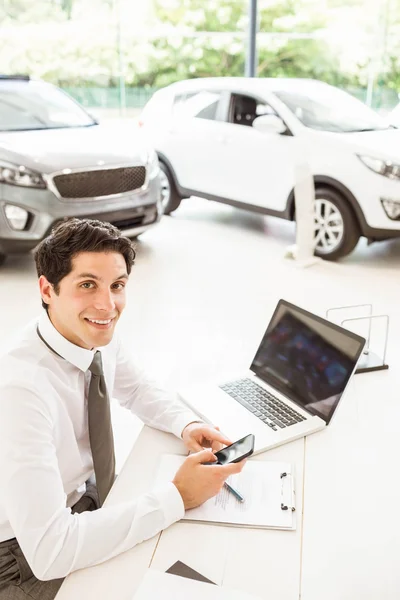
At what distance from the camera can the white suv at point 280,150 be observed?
16.9 feet

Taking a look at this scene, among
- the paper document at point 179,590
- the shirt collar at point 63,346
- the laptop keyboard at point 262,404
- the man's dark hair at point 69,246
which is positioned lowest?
the laptop keyboard at point 262,404

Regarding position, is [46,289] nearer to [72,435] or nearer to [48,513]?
[72,435]

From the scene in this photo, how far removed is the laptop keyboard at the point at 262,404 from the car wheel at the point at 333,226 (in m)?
3.53

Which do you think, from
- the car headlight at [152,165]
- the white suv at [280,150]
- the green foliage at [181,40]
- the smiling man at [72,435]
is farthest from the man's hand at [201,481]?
the green foliage at [181,40]

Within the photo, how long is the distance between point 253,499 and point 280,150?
4597mm

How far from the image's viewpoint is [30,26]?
1105cm

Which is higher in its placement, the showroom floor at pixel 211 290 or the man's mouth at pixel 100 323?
the man's mouth at pixel 100 323

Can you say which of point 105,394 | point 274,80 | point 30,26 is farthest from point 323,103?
point 30,26

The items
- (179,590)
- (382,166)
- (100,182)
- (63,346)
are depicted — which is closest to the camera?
(179,590)

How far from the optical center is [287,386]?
192cm

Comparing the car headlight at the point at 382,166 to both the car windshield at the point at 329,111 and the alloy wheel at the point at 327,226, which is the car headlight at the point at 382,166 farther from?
the car windshield at the point at 329,111

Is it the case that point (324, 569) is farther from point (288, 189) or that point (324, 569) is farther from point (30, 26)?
point (30, 26)

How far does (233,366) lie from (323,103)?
4.32 meters

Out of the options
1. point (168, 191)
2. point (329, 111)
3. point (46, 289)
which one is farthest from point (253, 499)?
point (168, 191)
